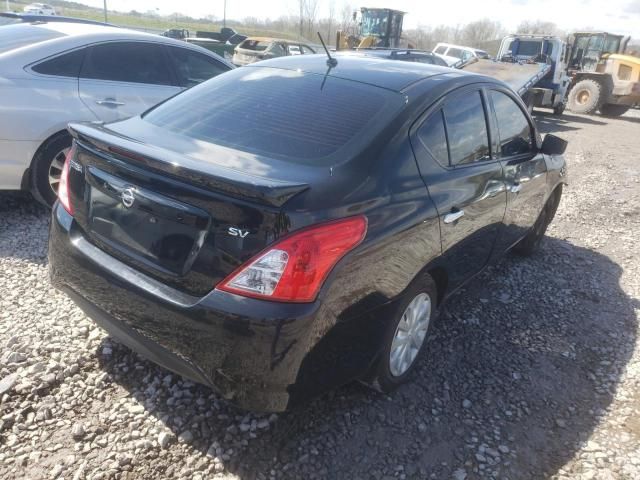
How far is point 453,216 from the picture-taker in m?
2.72

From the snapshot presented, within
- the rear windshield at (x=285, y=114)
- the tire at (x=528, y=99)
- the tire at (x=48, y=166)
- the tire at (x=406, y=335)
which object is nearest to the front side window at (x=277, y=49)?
the tire at (x=528, y=99)

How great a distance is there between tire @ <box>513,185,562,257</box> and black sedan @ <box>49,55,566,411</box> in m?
1.89

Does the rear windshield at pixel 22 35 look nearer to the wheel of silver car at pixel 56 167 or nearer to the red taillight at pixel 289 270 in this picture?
the wheel of silver car at pixel 56 167

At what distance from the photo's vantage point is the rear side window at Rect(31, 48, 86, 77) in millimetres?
4281

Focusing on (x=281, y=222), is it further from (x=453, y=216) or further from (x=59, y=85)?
(x=59, y=85)

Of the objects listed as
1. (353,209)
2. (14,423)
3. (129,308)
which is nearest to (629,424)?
(353,209)

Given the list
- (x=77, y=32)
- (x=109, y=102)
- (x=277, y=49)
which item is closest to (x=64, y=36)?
(x=77, y=32)

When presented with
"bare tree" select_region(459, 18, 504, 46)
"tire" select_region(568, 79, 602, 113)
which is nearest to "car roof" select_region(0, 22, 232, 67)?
"tire" select_region(568, 79, 602, 113)

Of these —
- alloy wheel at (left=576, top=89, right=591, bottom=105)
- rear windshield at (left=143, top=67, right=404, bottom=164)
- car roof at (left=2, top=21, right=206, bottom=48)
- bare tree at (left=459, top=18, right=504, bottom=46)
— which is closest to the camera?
rear windshield at (left=143, top=67, right=404, bottom=164)

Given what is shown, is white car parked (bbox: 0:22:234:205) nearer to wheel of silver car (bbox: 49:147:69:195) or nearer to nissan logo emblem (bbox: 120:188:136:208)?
wheel of silver car (bbox: 49:147:69:195)

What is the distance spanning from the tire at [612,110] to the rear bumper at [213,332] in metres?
20.7

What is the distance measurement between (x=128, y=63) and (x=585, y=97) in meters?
17.6

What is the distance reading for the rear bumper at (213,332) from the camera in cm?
190

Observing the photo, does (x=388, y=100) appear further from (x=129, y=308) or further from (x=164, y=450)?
(x=164, y=450)
